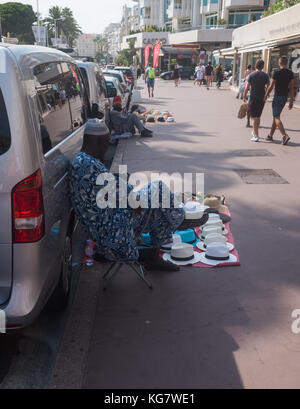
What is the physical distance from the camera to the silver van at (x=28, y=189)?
2.50 metres

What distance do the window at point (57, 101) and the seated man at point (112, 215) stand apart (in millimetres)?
252

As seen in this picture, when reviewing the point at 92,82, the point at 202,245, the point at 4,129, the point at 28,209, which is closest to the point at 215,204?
the point at 202,245

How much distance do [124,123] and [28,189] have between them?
31.1 ft

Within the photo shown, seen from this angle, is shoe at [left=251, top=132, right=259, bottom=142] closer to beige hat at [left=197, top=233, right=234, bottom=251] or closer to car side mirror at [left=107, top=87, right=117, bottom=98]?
car side mirror at [left=107, top=87, right=117, bottom=98]

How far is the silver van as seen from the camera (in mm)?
2502

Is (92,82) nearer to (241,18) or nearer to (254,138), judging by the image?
(254,138)

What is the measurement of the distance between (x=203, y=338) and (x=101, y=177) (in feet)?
4.59

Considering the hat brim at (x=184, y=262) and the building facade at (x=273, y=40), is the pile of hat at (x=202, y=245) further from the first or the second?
the building facade at (x=273, y=40)

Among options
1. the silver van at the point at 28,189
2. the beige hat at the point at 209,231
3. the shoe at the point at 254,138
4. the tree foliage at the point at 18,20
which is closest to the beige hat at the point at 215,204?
the beige hat at the point at 209,231

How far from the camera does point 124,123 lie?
11.8 meters

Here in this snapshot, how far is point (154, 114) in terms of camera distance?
15719mm

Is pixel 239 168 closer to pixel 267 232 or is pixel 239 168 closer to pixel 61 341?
pixel 267 232

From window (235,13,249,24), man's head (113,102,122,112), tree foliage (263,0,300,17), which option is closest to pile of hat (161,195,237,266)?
man's head (113,102,122,112)

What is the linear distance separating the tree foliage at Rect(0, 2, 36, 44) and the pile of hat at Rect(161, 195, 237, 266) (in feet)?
294
